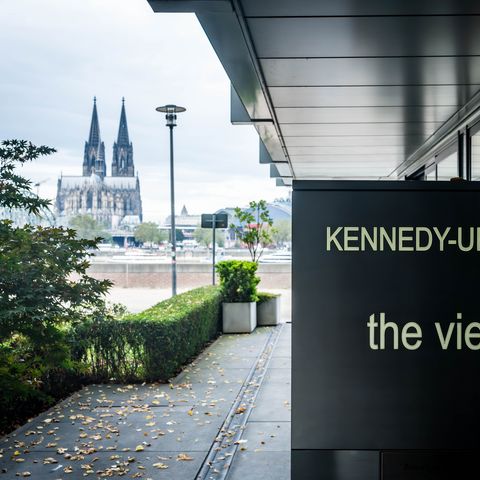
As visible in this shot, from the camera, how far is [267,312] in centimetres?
1531

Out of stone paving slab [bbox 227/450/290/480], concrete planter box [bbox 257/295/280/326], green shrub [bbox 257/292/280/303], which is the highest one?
green shrub [bbox 257/292/280/303]

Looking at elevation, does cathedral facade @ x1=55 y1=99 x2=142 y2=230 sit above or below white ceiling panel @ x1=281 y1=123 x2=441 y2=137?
above

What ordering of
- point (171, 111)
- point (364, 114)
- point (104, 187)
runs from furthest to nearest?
point (104, 187) < point (171, 111) < point (364, 114)

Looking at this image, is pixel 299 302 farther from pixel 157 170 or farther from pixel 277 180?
pixel 157 170

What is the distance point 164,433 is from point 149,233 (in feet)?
291

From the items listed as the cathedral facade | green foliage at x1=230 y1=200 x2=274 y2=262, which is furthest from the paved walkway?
the cathedral facade

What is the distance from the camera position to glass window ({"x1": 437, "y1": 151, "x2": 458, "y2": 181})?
686 centimetres

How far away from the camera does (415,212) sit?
1.46 metres

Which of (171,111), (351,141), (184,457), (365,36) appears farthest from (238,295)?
(365,36)

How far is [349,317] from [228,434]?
5.49 meters

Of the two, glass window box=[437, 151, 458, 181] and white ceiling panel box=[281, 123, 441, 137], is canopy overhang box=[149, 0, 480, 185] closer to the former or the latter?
white ceiling panel box=[281, 123, 441, 137]

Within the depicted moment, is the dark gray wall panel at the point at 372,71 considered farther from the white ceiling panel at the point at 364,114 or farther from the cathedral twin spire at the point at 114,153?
the cathedral twin spire at the point at 114,153

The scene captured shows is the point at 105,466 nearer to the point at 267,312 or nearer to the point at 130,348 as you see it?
the point at 130,348

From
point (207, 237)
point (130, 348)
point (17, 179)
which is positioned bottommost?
point (130, 348)
